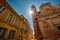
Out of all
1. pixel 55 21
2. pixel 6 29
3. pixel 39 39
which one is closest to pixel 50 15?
pixel 55 21

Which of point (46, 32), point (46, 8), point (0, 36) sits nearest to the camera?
point (0, 36)

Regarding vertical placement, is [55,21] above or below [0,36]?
above

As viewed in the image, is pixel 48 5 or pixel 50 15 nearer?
pixel 50 15

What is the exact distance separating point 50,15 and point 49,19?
3.08ft

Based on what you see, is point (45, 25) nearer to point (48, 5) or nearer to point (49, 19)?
point (49, 19)

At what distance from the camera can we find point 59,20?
10.3m

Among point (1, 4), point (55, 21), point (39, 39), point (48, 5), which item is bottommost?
point (39, 39)

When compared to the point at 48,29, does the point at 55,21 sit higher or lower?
higher

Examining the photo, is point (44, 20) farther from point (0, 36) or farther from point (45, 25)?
point (0, 36)

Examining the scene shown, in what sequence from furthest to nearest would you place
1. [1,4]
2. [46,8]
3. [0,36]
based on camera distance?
1. [46,8]
2. [1,4]
3. [0,36]

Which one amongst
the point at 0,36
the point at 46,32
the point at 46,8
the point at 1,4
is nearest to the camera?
the point at 0,36

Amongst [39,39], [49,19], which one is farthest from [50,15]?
[39,39]

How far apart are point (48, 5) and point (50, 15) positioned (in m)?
3.07

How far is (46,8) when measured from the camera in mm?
13328
